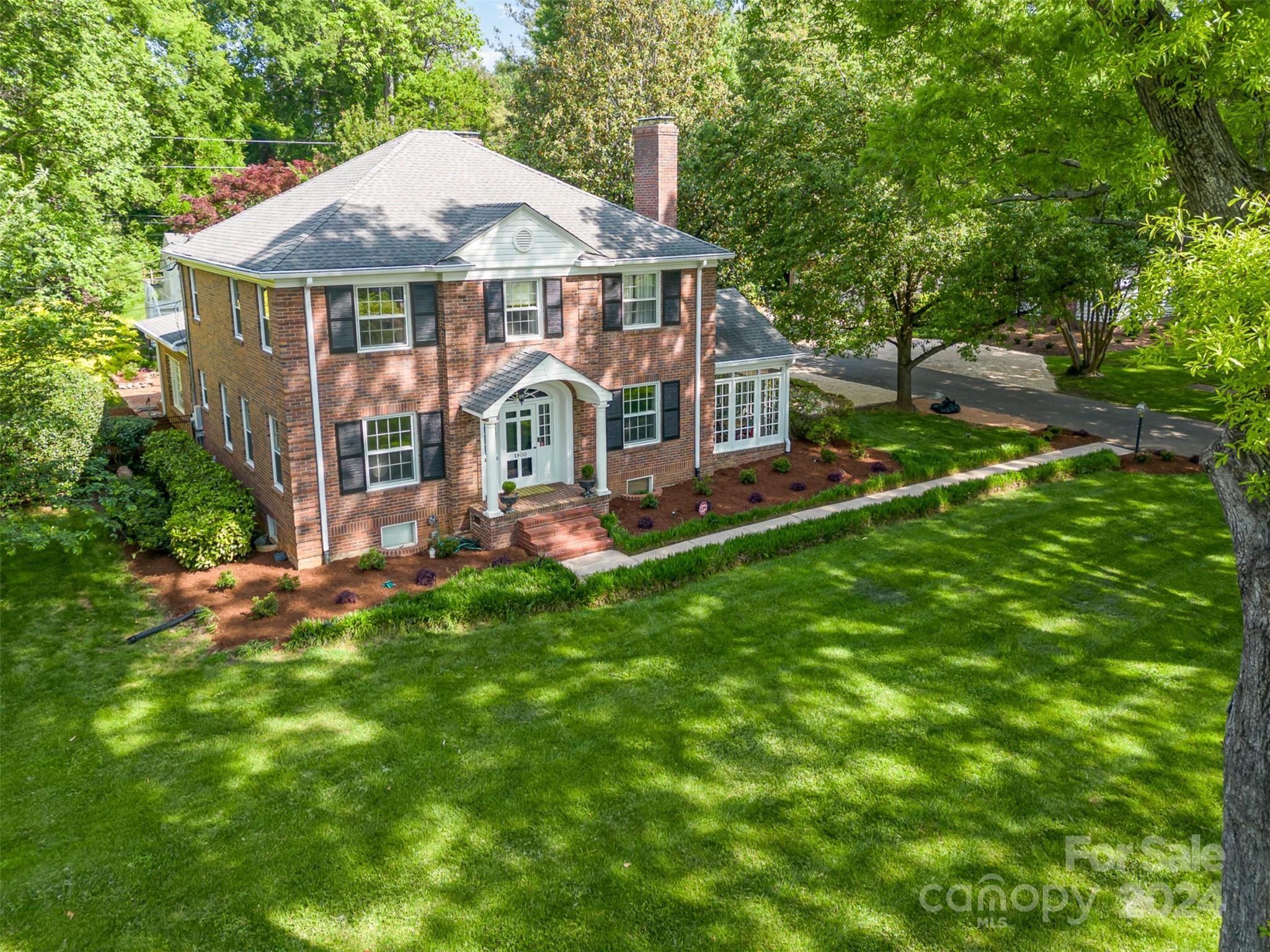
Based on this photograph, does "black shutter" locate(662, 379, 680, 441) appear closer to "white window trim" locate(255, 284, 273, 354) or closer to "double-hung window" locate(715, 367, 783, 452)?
"double-hung window" locate(715, 367, 783, 452)

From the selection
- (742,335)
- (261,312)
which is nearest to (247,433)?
(261,312)

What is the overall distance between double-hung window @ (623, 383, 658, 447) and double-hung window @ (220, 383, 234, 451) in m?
9.98

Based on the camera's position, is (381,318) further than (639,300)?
No

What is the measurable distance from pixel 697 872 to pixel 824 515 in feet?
41.1

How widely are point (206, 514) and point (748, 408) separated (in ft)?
48.4

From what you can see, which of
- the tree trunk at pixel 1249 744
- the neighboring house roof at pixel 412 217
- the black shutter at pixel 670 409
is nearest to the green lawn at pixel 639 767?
the tree trunk at pixel 1249 744

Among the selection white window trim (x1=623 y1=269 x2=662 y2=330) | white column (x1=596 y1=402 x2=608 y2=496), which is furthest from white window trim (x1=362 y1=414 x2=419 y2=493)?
white window trim (x1=623 y1=269 x2=662 y2=330)

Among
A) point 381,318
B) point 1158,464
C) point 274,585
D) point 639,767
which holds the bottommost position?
point 639,767

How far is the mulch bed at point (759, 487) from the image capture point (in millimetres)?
22359

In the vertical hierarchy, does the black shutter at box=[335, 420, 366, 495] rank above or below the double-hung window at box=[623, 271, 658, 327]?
below

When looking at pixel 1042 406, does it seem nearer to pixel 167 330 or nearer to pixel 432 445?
pixel 432 445

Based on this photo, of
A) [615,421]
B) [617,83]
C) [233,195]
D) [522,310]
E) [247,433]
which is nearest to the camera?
[522,310]

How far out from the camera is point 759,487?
24422mm

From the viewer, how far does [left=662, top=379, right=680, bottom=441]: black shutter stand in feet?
77.8
